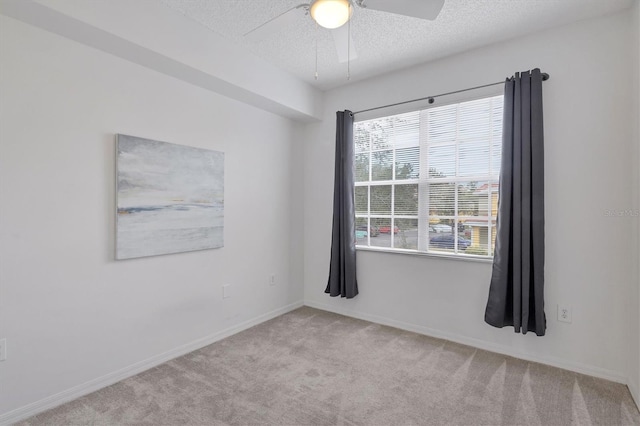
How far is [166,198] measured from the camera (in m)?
2.54

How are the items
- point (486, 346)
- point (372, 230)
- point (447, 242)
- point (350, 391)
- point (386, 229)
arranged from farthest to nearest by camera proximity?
point (372, 230) < point (386, 229) < point (447, 242) < point (486, 346) < point (350, 391)

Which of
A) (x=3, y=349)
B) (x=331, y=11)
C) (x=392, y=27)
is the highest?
(x=392, y=27)

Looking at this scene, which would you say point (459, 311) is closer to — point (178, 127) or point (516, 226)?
point (516, 226)

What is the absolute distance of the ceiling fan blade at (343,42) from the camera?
1.99 metres

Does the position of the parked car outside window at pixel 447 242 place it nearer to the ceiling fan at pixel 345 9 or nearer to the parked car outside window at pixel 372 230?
the parked car outside window at pixel 372 230

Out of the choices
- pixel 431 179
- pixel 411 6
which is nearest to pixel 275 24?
pixel 411 6

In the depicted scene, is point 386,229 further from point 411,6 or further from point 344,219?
point 411,6

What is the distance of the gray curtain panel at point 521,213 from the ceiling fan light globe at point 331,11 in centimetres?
164

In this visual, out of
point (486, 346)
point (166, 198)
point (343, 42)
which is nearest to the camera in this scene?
point (343, 42)

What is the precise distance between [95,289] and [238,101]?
79.1 inches

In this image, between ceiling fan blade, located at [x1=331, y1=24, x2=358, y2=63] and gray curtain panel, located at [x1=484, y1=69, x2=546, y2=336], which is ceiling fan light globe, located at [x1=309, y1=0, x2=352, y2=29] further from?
gray curtain panel, located at [x1=484, y1=69, x2=546, y2=336]

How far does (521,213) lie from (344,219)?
64.4 inches

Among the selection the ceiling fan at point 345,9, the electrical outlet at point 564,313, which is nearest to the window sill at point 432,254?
the electrical outlet at point 564,313

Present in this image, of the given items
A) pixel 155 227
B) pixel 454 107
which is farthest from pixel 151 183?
pixel 454 107
